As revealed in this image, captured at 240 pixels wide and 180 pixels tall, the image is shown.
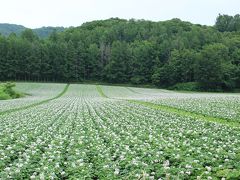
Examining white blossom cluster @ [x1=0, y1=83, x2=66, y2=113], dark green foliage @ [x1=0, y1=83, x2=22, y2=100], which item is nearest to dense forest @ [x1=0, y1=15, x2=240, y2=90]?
white blossom cluster @ [x1=0, y1=83, x2=66, y2=113]

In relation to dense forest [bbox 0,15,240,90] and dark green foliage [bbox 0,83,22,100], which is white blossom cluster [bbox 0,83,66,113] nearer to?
dark green foliage [bbox 0,83,22,100]

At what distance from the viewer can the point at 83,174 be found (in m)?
9.16

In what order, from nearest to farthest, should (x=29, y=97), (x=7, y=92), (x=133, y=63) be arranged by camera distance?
(x=29, y=97) → (x=7, y=92) → (x=133, y=63)

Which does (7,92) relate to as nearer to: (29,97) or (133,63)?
(29,97)

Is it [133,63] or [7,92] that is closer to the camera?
[7,92]

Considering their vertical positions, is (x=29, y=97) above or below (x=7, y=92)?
below

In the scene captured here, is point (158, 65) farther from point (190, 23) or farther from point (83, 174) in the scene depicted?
point (83, 174)

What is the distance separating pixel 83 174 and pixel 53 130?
A: 32.7 feet

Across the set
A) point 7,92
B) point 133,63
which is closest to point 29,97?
point 7,92

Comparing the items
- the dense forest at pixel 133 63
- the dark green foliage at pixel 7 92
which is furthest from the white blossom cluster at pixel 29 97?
the dense forest at pixel 133 63

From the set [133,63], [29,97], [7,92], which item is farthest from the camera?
[133,63]

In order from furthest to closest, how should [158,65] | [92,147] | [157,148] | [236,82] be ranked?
[158,65]
[236,82]
[92,147]
[157,148]

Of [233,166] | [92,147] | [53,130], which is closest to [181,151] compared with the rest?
[233,166]

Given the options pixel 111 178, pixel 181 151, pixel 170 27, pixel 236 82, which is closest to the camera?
pixel 111 178
